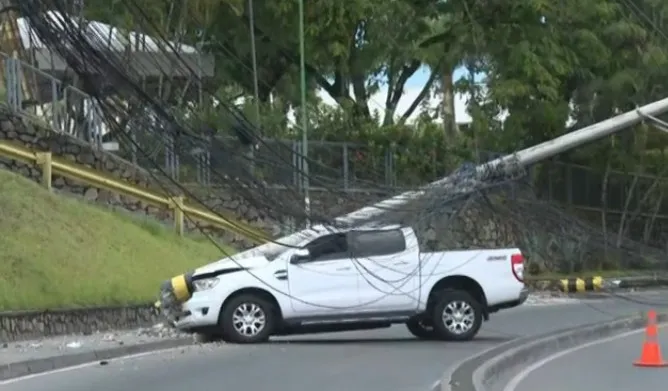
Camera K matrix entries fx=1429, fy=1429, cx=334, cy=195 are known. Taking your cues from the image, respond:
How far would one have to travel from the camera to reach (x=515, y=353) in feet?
64.5

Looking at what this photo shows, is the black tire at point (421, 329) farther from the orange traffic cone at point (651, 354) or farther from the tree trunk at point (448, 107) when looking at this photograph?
the tree trunk at point (448, 107)

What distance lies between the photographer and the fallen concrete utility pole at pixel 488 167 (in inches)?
786

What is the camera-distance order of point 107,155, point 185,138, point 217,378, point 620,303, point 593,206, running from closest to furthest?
point 185,138
point 217,378
point 107,155
point 620,303
point 593,206

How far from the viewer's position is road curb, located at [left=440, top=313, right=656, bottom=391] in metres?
16.0

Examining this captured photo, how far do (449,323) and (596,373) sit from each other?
437cm

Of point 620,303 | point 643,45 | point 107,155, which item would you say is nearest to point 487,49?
point 643,45

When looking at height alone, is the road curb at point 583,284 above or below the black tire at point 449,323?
above

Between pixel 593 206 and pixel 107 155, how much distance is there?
22.4m

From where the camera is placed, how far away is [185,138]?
484 inches

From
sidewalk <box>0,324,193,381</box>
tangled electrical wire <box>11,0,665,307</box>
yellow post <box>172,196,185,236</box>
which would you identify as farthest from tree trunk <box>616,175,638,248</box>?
sidewalk <box>0,324,193,381</box>

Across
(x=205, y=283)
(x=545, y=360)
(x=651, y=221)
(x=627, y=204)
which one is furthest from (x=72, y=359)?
(x=651, y=221)

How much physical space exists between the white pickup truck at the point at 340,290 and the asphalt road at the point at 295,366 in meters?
0.37

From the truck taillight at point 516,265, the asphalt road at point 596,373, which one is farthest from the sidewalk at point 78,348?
the asphalt road at point 596,373

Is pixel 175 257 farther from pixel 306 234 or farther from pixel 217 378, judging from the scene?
pixel 217 378
